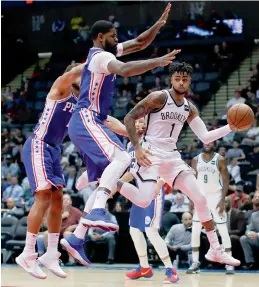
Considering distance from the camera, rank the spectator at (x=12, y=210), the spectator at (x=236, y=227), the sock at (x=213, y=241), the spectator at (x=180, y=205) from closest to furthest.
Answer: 1. the sock at (x=213, y=241)
2. the spectator at (x=236, y=227)
3. the spectator at (x=180, y=205)
4. the spectator at (x=12, y=210)

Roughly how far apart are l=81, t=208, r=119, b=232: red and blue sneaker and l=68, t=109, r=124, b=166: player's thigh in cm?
50

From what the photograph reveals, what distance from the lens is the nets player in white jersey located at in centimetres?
831

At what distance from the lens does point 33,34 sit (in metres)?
28.4

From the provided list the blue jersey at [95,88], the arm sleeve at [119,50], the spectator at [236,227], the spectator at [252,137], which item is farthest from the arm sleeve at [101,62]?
the spectator at [252,137]

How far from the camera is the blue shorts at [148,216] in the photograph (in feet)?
34.5

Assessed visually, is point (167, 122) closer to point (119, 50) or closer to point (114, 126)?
point (114, 126)

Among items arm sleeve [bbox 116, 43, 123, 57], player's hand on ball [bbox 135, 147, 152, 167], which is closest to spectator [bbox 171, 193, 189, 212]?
arm sleeve [bbox 116, 43, 123, 57]

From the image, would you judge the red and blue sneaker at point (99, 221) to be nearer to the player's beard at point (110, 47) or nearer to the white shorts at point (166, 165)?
the white shorts at point (166, 165)

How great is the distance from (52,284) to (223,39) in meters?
16.3

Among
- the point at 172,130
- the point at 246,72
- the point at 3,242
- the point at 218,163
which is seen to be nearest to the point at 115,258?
the point at 3,242

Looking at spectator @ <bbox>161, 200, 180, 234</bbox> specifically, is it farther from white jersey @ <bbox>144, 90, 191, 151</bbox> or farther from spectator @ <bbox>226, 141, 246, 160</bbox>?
white jersey @ <bbox>144, 90, 191, 151</bbox>

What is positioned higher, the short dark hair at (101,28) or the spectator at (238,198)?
the short dark hair at (101,28)

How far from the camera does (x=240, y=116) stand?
26.1ft

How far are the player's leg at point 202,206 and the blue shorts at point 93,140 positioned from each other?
4.64 feet
